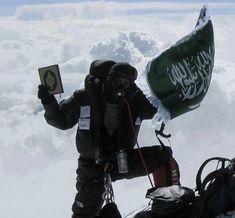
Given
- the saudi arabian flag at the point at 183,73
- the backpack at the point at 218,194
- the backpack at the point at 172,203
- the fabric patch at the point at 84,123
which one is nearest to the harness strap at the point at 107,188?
the fabric patch at the point at 84,123

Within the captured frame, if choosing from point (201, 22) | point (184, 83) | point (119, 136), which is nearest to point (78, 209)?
point (119, 136)

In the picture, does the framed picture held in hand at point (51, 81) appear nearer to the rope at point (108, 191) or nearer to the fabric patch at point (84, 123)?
the fabric patch at point (84, 123)

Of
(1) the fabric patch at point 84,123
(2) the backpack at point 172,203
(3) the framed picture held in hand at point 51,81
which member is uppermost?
(3) the framed picture held in hand at point 51,81

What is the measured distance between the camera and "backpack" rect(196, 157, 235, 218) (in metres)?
4.14

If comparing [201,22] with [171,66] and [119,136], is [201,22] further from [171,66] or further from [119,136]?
[119,136]

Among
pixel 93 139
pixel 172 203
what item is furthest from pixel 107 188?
pixel 172 203

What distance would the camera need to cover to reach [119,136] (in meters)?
5.63

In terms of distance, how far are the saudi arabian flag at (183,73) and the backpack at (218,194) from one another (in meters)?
0.92

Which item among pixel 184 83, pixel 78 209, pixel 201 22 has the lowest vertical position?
pixel 78 209

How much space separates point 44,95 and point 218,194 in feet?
7.02

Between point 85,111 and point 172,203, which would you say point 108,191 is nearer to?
point 85,111

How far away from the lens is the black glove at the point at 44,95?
18.0 feet

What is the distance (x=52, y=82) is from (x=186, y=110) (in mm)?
1381

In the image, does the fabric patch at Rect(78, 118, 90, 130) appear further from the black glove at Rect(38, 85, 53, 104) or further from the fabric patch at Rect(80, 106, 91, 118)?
the black glove at Rect(38, 85, 53, 104)
